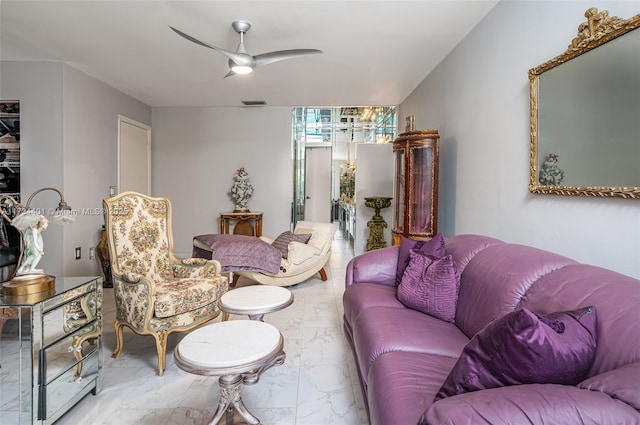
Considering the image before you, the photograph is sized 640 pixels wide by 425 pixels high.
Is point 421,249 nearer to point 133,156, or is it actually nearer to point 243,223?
point 243,223

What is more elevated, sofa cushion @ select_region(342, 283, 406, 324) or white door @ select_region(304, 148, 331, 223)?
white door @ select_region(304, 148, 331, 223)

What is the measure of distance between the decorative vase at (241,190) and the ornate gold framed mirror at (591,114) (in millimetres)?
4566

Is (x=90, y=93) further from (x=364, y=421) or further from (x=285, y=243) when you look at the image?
(x=364, y=421)

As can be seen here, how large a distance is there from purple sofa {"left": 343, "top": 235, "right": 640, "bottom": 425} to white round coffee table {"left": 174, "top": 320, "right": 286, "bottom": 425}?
1.54 feet

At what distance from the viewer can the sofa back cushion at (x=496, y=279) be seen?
1.47 meters

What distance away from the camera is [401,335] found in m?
1.59

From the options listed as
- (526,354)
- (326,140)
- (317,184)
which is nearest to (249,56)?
(526,354)

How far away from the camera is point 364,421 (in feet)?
5.64

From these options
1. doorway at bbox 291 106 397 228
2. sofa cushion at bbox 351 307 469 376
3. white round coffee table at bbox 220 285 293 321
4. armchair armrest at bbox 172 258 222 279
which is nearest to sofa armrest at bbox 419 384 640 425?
sofa cushion at bbox 351 307 469 376

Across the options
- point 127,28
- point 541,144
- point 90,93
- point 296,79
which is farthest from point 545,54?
point 90,93

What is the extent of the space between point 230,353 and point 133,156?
4863 millimetres

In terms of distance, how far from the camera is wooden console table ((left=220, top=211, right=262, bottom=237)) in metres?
5.63

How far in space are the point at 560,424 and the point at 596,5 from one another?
1.88 meters

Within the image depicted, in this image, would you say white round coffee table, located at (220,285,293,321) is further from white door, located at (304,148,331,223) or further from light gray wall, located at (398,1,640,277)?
white door, located at (304,148,331,223)
